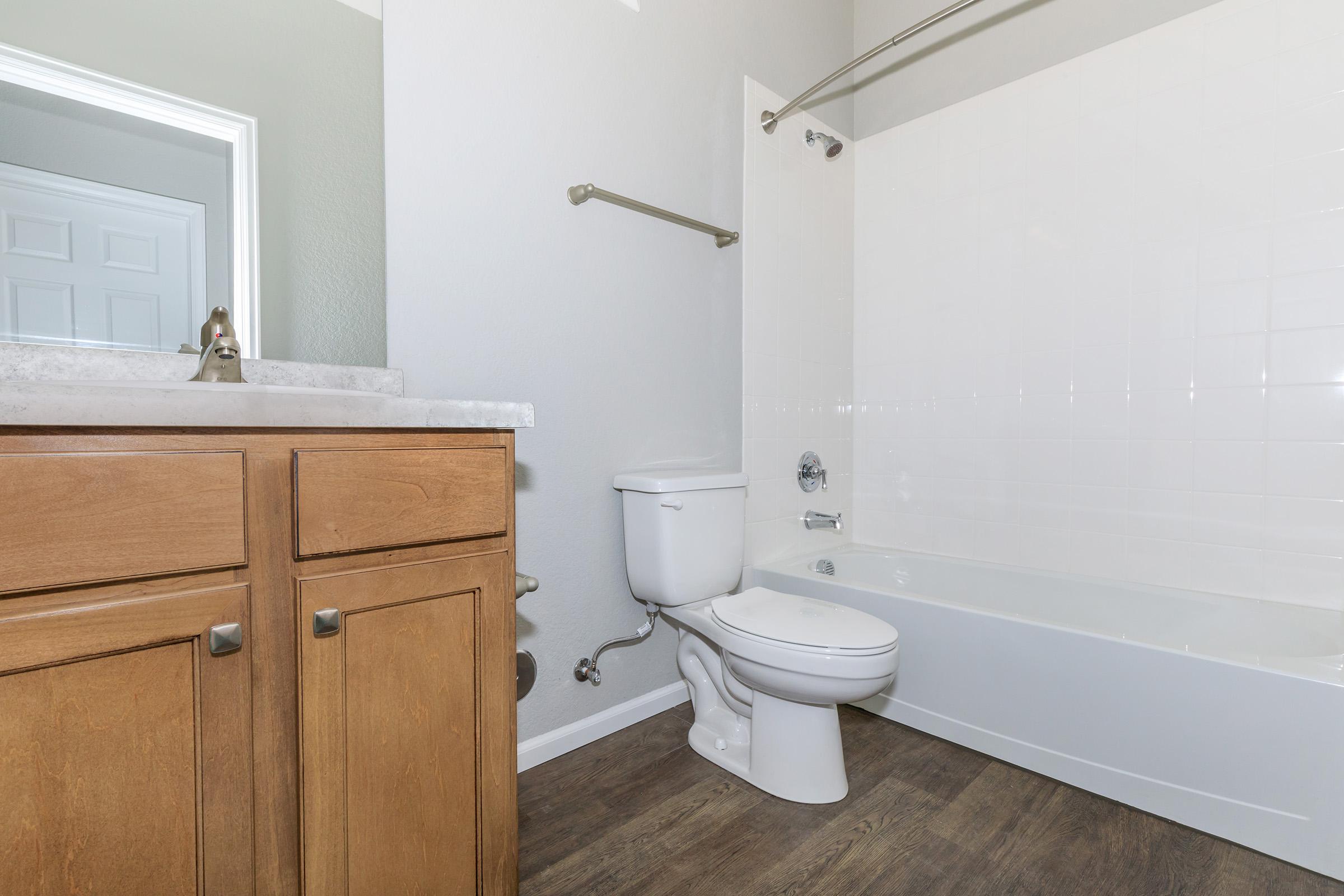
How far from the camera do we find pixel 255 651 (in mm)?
754

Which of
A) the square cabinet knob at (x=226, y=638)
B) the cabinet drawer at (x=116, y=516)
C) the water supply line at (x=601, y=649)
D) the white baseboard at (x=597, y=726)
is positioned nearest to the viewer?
the cabinet drawer at (x=116, y=516)

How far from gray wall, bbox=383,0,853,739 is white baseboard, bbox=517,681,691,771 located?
0.09ft

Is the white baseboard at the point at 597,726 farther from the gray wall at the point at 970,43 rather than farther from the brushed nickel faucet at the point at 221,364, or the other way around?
the gray wall at the point at 970,43

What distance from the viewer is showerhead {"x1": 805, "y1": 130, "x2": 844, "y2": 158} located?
2346 millimetres

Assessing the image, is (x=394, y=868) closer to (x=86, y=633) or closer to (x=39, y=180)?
(x=86, y=633)

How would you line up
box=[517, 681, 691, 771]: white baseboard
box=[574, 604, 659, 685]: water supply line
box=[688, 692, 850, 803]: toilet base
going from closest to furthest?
box=[688, 692, 850, 803]: toilet base → box=[517, 681, 691, 771]: white baseboard → box=[574, 604, 659, 685]: water supply line

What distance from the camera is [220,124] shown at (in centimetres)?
121

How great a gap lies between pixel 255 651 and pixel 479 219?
3.64 ft

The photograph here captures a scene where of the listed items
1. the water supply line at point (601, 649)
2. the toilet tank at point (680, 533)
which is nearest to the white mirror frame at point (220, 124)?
the toilet tank at point (680, 533)

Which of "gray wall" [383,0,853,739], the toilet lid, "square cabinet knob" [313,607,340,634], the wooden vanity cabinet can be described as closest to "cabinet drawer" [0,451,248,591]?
the wooden vanity cabinet

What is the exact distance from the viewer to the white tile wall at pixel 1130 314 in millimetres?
1698

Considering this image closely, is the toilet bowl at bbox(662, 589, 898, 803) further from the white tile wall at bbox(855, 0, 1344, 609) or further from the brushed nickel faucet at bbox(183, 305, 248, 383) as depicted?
the brushed nickel faucet at bbox(183, 305, 248, 383)

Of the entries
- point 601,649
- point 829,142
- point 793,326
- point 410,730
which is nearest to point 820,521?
point 793,326

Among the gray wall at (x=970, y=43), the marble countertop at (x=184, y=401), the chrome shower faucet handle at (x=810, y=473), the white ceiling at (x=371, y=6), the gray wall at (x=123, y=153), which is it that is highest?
the gray wall at (x=970, y=43)
